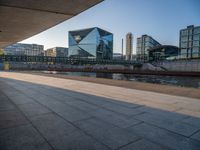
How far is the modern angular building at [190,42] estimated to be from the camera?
99.0 meters

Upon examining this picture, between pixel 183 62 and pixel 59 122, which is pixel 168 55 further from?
pixel 59 122

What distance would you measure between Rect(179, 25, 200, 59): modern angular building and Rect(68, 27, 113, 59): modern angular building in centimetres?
5641

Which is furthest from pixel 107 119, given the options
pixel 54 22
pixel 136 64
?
pixel 136 64

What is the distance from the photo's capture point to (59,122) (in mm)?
4590

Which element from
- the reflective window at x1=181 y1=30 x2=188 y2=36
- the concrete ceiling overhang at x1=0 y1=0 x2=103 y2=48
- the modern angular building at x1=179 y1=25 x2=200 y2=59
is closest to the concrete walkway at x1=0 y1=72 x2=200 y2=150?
the concrete ceiling overhang at x1=0 y1=0 x2=103 y2=48

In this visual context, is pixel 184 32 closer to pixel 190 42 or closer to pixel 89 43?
pixel 190 42

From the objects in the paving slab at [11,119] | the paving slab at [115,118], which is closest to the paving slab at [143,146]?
the paving slab at [115,118]

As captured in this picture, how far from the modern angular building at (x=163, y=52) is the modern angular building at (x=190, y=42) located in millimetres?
7278

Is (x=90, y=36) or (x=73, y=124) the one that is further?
(x=90, y=36)

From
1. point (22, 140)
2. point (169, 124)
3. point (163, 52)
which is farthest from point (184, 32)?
point (22, 140)

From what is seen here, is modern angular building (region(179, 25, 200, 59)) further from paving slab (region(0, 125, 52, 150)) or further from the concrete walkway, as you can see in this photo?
paving slab (region(0, 125, 52, 150))

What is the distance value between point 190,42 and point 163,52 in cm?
1727

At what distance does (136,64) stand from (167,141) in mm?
113424

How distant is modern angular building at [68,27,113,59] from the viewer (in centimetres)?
12406
